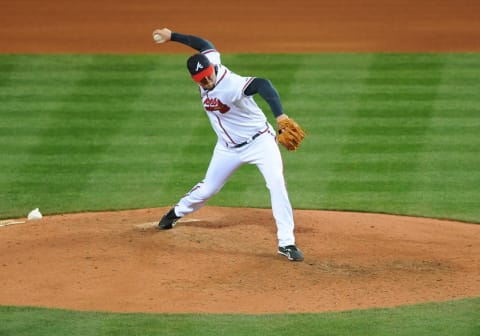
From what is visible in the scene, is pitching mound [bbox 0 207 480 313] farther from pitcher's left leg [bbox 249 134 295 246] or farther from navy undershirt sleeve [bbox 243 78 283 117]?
navy undershirt sleeve [bbox 243 78 283 117]

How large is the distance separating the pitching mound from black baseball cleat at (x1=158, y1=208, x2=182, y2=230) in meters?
0.09

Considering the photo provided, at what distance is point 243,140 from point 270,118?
481cm

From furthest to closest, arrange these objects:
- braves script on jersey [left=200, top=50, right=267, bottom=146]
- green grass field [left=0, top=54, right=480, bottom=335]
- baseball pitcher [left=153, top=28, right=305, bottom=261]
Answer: green grass field [left=0, top=54, right=480, bottom=335], braves script on jersey [left=200, top=50, right=267, bottom=146], baseball pitcher [left=153, top=28, right=305, bottom=261]

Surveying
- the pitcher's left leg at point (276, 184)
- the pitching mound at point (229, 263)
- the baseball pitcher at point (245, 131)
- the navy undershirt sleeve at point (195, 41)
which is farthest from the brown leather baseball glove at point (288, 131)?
the navy undershirt sleeve at point (195, 41)

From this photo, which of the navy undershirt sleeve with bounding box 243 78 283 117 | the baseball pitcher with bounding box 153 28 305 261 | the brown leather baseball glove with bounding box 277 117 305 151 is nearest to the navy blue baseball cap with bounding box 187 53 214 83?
the baseball pitcher with bounding box 153 28 305 261

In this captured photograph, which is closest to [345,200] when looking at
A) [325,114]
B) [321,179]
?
[321,179]

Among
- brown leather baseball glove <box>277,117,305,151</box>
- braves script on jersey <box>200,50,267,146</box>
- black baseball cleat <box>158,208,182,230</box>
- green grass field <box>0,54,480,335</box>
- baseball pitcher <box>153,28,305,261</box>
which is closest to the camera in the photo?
brown leather baseball glove <box>277,117,305,151</box>

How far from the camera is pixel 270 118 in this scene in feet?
48.1

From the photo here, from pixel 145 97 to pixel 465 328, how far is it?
Result: 806cm

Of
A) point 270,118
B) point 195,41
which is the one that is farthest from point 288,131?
point 270,118

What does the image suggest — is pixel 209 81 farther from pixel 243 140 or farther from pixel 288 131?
pixel 288 131

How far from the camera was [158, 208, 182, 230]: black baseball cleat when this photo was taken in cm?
1046

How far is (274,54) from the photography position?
16594 millimetres

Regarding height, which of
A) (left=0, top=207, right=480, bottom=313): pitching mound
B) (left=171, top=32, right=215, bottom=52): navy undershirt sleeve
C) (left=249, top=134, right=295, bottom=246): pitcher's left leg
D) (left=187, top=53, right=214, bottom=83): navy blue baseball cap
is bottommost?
(left=0, top=207, right=480, bottom=313): pitching mound
